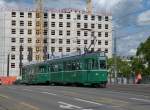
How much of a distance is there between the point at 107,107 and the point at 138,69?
94.8m

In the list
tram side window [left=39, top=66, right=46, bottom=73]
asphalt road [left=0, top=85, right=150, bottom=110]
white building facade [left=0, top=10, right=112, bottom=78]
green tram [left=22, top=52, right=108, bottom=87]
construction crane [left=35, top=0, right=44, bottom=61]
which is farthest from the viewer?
construction crane [left=35, top=0, right=44, bottom=61]

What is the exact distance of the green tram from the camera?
49716 mm

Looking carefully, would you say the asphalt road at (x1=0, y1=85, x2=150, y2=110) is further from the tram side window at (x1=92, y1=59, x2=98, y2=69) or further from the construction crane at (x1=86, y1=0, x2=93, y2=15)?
the construction crane at (x1=86, y1=0, x2=93, y2=15)

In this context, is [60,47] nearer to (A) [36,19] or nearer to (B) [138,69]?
(A) [36,19]

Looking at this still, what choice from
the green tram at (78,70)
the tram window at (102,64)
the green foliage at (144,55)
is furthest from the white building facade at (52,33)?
the tram window at (102,64)

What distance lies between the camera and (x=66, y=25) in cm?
16525

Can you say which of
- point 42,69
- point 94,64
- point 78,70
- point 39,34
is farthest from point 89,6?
point 94,64

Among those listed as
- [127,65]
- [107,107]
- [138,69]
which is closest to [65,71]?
[107,107]

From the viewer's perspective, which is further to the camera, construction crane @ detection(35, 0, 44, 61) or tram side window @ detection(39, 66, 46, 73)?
construction crane @ detection(35, 0, 44, 61)

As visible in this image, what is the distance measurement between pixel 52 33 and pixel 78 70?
371ft

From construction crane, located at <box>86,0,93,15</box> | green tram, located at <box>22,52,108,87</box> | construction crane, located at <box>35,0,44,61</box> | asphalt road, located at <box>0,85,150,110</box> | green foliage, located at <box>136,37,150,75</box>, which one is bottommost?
asphalt road, located at <box>0,85,150,110</box>

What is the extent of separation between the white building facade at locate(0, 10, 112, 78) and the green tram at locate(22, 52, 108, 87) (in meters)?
92.1

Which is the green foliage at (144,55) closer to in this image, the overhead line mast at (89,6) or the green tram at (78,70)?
the green tram at (78,70)

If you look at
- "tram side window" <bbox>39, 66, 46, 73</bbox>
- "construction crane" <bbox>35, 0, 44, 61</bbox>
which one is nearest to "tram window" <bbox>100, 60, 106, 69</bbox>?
"tram side window" <bbox>39, 66, 46, 73</bbox>
